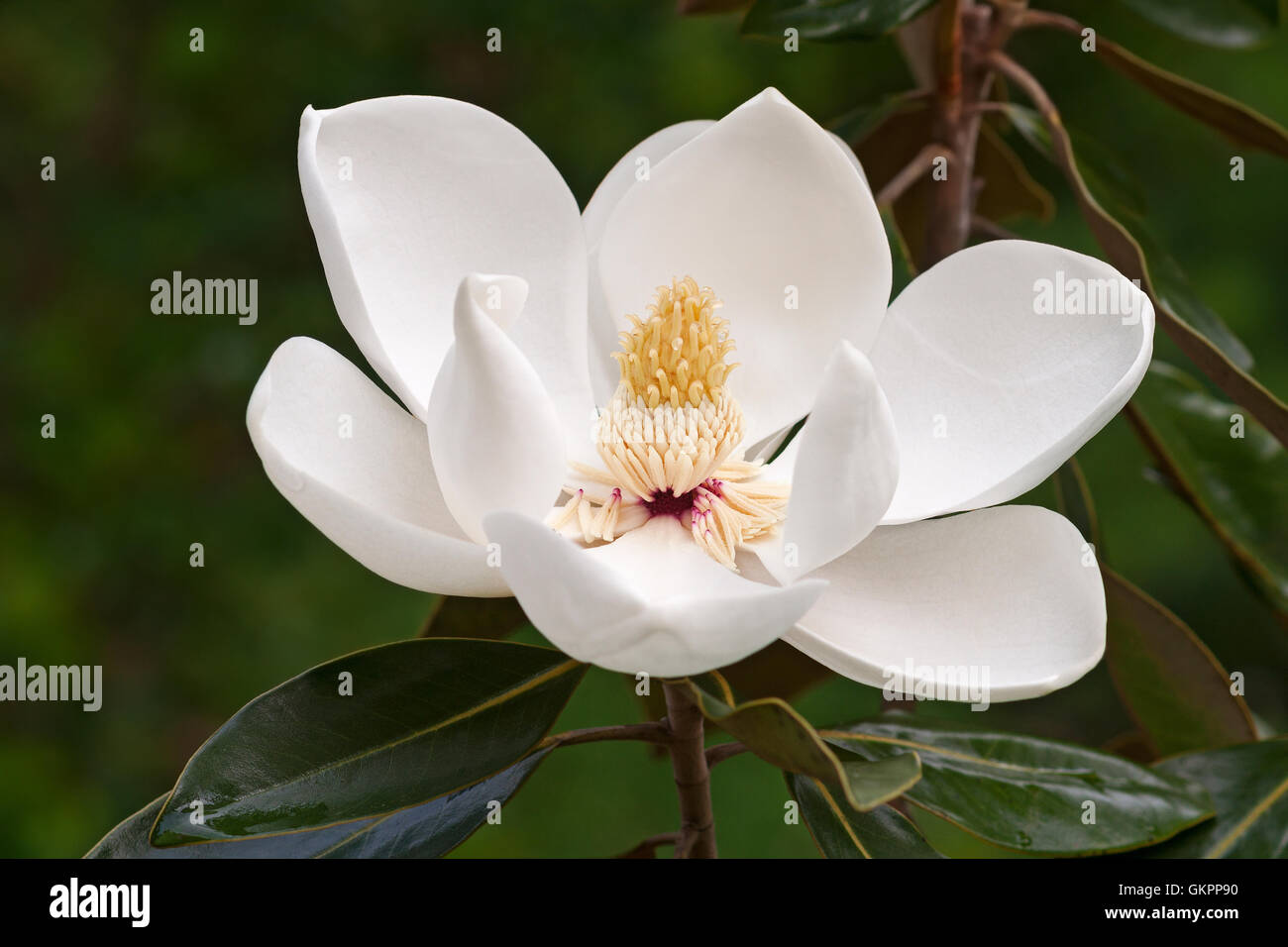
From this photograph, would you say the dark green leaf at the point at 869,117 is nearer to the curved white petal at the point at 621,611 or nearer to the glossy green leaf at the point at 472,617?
the glossy green leaf at the point at 472,617

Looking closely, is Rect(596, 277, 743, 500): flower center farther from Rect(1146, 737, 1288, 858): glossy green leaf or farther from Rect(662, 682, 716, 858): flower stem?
Rect(1146, 737, 1288, 858): glossy green leaf

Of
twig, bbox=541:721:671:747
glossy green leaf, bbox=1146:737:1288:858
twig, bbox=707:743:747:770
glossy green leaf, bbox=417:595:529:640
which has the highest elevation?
glossy green leaf, bbox=417:595:529:640

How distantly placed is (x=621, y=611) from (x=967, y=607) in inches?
9.6

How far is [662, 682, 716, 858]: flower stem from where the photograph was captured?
2.42ft

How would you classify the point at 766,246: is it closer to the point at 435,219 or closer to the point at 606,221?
the point at 606,221

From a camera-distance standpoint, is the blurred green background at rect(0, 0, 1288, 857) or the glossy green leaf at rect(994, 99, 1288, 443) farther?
the blurred green background at rect(0, 0, 1288, 857)

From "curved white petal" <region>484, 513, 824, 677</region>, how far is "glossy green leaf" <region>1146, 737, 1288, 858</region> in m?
0.35

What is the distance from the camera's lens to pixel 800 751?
619 mm

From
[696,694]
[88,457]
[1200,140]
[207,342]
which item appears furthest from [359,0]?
[696,694]

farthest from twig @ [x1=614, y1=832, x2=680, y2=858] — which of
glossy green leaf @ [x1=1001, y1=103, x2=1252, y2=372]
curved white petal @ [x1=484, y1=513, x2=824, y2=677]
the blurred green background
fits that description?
the blurred green background

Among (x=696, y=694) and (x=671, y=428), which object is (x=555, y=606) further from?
(x=671, y=428)

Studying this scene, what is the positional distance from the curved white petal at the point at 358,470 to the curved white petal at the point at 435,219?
25 millimetres

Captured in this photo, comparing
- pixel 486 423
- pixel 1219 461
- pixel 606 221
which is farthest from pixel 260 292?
pixel 486 423
